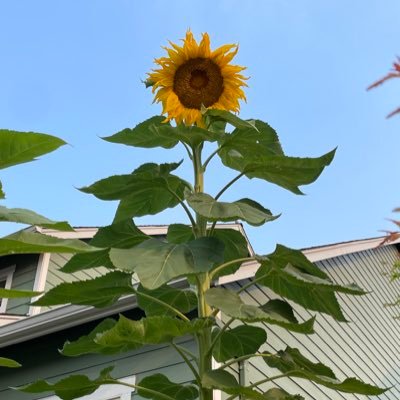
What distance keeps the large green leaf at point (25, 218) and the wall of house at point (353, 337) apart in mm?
3858

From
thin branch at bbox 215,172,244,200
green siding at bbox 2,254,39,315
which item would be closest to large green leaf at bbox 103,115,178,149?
thin branch at bbox 215,172,244,200

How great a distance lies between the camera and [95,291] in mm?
2021

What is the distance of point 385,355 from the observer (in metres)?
9.37

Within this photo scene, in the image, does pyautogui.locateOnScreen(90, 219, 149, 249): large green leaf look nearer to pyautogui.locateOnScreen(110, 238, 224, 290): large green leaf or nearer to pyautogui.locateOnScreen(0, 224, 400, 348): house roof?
pyautogui.locateOnScreen(110, 238, 224, 290): large green leaf

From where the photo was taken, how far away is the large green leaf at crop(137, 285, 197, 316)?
2.27 meters

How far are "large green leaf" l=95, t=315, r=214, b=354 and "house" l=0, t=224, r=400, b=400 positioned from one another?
6.49 feet

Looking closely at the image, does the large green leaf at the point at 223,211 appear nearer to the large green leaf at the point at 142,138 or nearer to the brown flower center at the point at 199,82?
the large green leaf at the point at 142,138

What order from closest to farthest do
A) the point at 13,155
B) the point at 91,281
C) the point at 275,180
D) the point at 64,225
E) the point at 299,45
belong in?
the point at 13,155 < the point at 64,225 < the point at 91,281 < the point at 275,180 < the point at 299,45

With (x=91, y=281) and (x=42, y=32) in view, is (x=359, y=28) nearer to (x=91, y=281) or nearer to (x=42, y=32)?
(x=42, y=32)

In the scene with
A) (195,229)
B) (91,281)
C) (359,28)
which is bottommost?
(91,281)

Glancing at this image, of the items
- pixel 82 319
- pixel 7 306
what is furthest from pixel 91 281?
pixel 7 306

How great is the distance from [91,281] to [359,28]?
993 cm

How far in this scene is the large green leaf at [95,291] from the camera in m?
1.91

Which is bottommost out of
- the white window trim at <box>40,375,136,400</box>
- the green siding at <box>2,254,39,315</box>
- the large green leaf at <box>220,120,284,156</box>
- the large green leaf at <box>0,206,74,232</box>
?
the large green leaf at <box>0,206,74,232</box>
